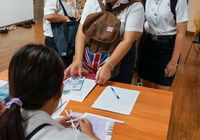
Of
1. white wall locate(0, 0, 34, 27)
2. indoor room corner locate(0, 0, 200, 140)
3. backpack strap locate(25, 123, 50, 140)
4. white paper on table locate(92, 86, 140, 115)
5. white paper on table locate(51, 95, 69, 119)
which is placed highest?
backpack strap locate(25, 123, 50, 140)

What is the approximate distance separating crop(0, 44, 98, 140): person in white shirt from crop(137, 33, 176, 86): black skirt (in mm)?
1244

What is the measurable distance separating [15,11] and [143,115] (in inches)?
229

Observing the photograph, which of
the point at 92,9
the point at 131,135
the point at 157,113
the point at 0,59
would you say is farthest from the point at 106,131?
the point at 0,59

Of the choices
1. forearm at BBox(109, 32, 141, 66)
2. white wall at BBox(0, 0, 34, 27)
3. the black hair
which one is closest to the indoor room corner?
the black hair

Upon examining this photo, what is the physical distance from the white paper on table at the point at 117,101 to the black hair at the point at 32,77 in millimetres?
486

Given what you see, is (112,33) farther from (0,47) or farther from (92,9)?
(0,47)

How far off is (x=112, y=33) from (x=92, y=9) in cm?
24

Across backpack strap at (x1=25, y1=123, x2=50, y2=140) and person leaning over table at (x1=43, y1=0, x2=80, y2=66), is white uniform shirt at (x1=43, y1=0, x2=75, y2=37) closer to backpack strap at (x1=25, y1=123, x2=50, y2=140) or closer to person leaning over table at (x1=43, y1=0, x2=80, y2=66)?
person leaning over table at (x1=43, y1=0, x2=80, y2=66)

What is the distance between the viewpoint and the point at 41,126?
2.49 feet

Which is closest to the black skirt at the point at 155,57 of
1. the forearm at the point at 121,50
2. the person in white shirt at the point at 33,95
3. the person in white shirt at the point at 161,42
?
the person in white shirt at the point at 161,42

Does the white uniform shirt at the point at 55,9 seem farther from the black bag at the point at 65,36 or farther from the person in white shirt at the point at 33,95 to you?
the person in white shirt at the point at 33,95

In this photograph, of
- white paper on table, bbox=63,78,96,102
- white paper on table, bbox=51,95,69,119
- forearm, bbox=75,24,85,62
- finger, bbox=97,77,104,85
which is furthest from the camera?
forearm, bbox=75,24,85,62

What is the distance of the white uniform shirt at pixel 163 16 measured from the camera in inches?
70.0

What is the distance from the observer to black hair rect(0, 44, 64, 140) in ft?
2.57
